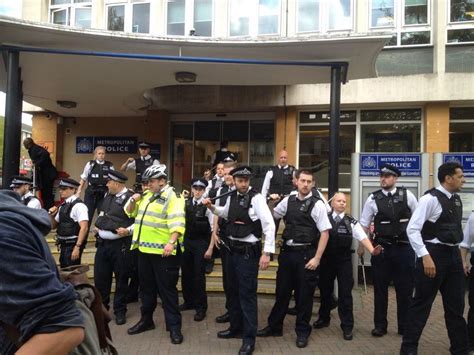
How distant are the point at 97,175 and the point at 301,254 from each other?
464 centimetres

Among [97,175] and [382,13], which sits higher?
[382,13]

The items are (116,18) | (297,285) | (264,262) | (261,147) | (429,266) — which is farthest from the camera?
(116,18)

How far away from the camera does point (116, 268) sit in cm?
579

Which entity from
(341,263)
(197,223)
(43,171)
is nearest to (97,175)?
(43,171)

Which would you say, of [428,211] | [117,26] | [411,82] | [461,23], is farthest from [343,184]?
[117,26]

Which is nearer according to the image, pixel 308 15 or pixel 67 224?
pixel 67 224

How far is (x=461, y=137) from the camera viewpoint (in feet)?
34.9

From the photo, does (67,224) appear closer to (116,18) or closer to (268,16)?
(268,16)

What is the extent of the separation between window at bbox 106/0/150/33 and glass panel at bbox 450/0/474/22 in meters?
7.94

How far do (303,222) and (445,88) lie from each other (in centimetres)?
694

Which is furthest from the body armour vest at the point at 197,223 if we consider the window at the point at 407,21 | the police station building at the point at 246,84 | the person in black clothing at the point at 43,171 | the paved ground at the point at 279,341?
the window at the point at 407,21

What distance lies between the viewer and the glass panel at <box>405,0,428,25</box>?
1064cm

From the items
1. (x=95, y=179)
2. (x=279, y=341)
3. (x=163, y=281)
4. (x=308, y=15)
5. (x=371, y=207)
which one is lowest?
(x=279, y=341)

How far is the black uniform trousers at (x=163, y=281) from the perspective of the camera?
5.11 meters
